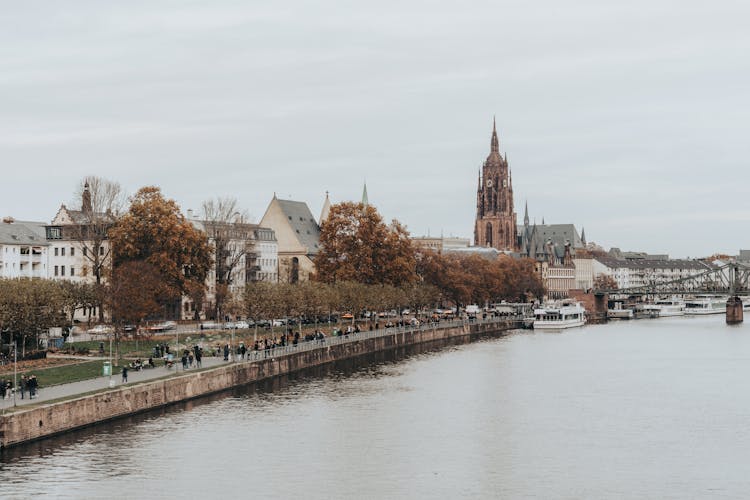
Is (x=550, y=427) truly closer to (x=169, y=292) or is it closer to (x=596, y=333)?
(x=169, y=292)

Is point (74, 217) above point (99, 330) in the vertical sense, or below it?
above

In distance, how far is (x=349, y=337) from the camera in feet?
303

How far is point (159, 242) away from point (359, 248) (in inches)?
1414

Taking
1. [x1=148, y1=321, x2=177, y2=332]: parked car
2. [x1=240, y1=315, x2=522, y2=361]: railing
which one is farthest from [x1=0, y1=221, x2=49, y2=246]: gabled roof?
[x1=240, y1=315, x2=522, y2=361]: railing

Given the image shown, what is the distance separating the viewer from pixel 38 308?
60281mm

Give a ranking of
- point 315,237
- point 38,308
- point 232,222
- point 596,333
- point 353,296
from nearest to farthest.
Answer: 1. point 38,308
2. point 353,296
3. point 232,222
4. point 596,333
5. point 315,237

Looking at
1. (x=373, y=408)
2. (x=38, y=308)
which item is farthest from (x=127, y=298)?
(x=373, y=408)

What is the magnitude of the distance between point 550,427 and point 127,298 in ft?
107

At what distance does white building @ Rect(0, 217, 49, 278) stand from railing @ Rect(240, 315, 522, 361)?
105 ft

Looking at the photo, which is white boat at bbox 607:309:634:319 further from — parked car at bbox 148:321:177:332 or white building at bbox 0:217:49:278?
parked car at bbox 148:321:177:332

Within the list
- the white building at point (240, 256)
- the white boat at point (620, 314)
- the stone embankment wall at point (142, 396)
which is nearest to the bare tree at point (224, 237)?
the white building at point (240, 256)

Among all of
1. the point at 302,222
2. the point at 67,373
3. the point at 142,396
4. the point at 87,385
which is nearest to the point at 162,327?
the point at 67,373

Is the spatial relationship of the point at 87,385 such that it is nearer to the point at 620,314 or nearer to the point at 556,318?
the point at 556,318

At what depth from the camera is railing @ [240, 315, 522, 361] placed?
71.4m
